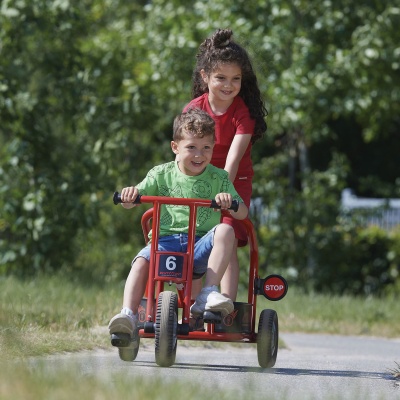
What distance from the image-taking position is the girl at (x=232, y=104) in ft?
20.3

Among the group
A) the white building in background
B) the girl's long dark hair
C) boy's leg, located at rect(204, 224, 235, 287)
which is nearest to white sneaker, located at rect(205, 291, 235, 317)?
boy's leg, located at rect(204, 224, 235, 287)

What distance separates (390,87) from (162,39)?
307 centimetres

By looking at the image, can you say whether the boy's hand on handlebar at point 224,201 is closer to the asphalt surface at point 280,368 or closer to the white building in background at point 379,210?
the asphalt surface at point 280,368

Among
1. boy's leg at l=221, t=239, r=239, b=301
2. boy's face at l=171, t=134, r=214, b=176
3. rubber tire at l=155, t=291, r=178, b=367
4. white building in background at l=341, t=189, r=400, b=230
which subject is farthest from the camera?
white building in background at l=341, t=189, r=400, b=230

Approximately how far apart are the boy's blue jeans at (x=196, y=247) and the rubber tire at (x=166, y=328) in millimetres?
406

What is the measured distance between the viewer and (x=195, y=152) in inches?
224

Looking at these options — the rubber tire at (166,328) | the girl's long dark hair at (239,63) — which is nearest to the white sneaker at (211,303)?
the rubber tire at (166,328)

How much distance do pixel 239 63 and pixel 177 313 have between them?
1745 mm

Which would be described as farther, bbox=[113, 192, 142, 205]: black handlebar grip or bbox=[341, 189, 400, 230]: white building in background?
bbox=[341, 189, 400, 230]: white building in background

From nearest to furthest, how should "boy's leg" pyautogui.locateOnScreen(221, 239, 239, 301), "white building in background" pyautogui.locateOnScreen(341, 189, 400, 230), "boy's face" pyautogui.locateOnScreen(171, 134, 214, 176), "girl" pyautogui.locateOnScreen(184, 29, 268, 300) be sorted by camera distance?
"boy's face" pyautogui.locateOnScreen(171, 134, 214, 176) → "boy's leg" pyautogui.locateOnScreen(221, 239, 239, 301) → "girl" pyautogui.locateOnScreen(184, 29, 268, 300) → "white building in background" pyautogui.locateOnScreen(341, 189, 400, 230)

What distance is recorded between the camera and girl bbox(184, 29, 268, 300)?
6.18m

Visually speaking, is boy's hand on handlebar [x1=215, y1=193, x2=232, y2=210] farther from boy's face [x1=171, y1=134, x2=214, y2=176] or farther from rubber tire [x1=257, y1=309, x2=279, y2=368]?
rubber tire [x1=257, y1=309, x2=279, y2=368]

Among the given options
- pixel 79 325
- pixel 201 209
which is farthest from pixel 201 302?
pixel 79 325

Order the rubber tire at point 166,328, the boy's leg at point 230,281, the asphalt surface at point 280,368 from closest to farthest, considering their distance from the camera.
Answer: the asphalt surface at point 280,368, the rubber tire at point 166,328, the boy's leg at point 230,281
